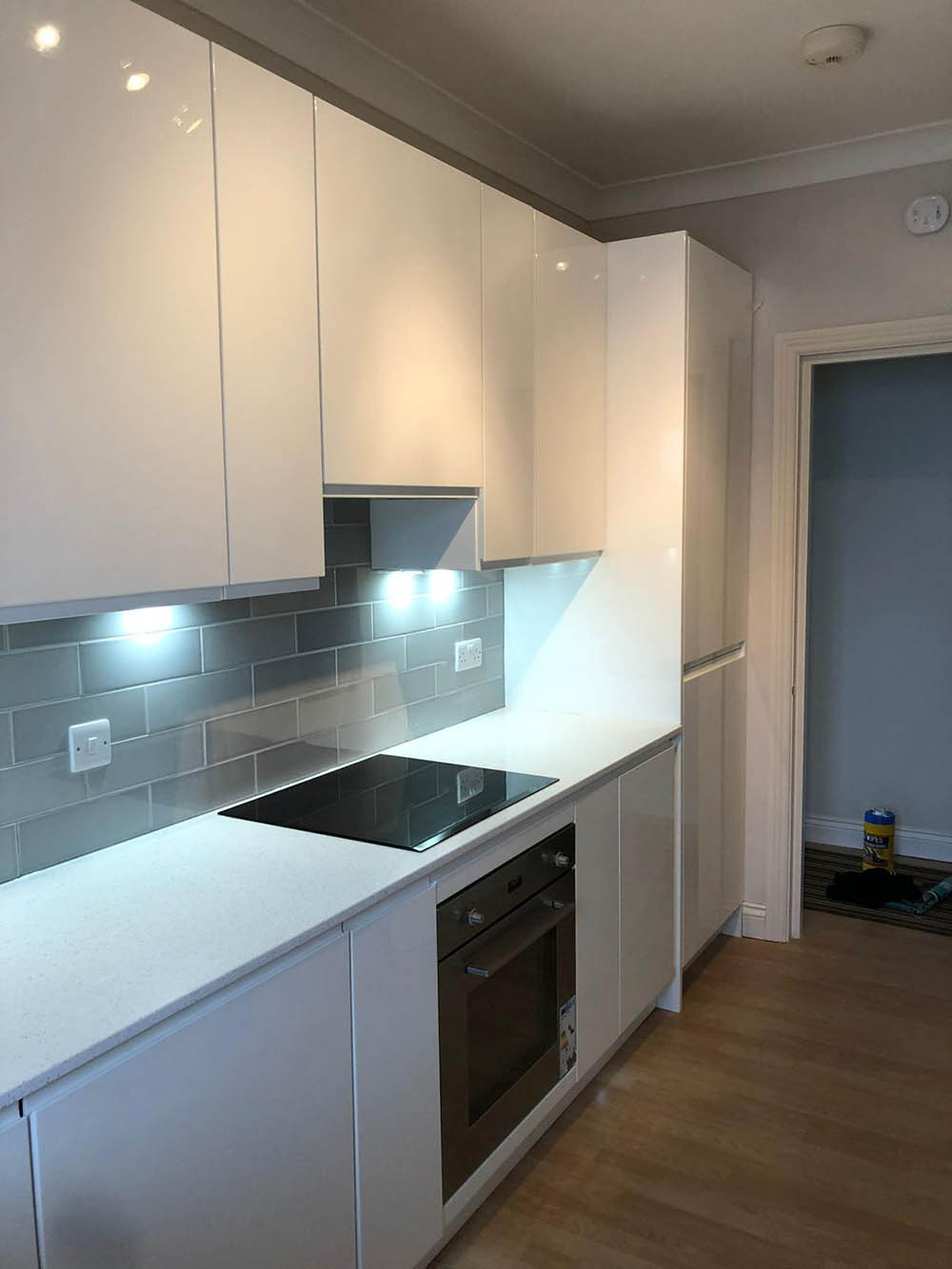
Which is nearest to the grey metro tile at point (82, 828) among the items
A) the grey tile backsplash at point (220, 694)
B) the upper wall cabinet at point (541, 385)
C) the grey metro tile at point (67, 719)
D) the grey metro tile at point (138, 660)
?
the grey tile backsplash at point (220, 694)

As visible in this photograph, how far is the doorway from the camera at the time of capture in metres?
4.43

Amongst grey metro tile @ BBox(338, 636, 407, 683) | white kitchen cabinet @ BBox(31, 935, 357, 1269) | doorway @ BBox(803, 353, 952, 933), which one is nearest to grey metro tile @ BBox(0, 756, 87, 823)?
white kitchen cabinet @ BBox(31, 935, 357, 1269)

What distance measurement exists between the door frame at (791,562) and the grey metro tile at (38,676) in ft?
7.99

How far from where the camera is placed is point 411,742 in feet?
9.54

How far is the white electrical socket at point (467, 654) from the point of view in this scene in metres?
3.11

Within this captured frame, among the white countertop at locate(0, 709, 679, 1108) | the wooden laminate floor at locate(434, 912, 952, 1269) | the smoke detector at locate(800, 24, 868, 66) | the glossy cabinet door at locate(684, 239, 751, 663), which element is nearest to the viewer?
the white countertop at locate(0, 709, 679, 1108)

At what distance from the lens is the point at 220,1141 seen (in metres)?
1.51

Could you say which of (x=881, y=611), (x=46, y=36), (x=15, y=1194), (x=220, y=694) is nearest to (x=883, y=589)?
(x=881, y=611)

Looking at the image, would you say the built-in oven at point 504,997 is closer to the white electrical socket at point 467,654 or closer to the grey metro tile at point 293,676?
the grey metro tile at point 293,676

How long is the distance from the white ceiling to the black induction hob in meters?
1.76

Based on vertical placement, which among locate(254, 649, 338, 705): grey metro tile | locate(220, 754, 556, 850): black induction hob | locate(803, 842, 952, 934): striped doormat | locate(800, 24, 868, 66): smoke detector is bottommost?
locate(803, 842, 952, 934): striped doormat

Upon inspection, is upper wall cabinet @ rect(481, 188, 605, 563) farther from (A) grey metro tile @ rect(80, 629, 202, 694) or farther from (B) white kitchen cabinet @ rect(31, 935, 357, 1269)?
(B) white kitchen cabinet @ rect(31, 935, 357, 1269)

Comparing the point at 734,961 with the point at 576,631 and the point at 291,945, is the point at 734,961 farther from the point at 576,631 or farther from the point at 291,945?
the point at 291,945

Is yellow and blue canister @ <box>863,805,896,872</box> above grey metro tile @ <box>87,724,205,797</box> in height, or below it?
below
